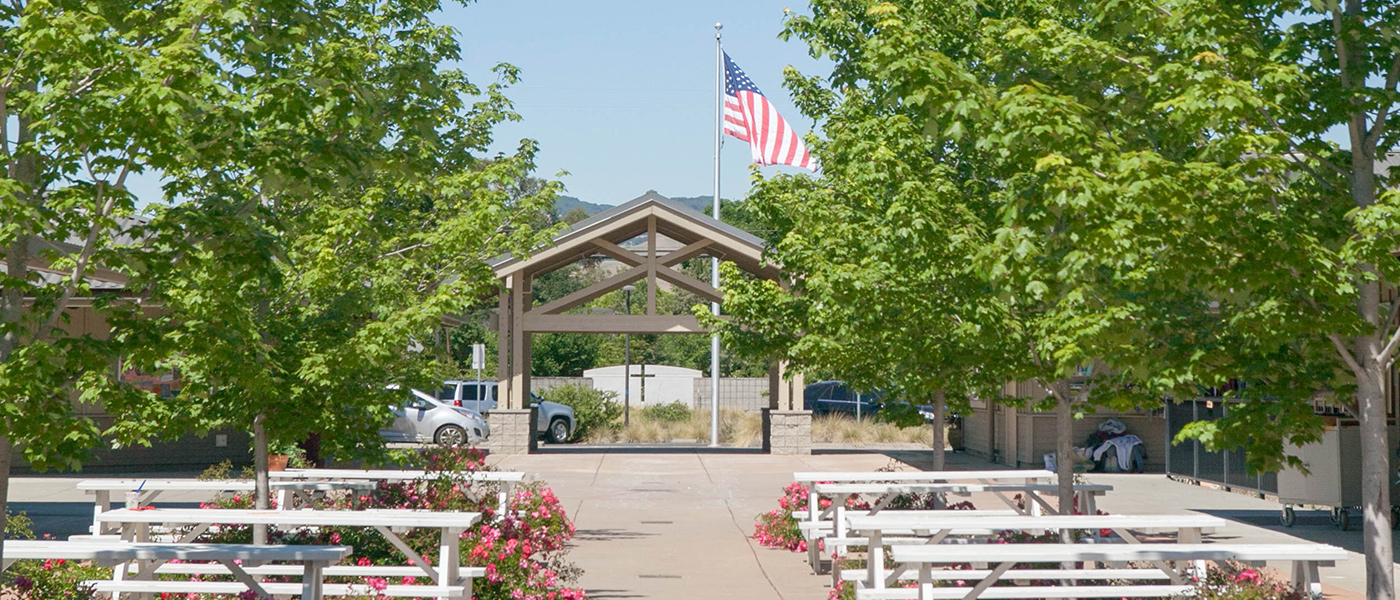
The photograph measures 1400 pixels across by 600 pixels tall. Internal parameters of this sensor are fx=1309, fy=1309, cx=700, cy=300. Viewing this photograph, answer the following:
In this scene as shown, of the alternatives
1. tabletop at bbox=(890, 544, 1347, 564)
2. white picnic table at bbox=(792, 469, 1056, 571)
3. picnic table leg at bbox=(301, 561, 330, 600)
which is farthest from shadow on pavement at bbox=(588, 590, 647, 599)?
tabletop at bbox=(890, 544, 1347, 564)

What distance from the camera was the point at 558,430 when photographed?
1385 inches

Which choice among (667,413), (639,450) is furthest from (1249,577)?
(667,413)

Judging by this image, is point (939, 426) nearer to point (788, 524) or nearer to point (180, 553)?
point (788, 524)

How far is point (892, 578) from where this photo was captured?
8.49 m

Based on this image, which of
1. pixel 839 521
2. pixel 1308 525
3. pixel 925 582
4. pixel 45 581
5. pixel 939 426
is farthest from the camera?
pixel 1308 525

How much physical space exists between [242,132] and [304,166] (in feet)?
1.25

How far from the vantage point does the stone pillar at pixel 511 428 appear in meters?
29.6

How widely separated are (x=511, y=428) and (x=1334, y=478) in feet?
60.0

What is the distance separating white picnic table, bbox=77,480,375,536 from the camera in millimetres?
11125

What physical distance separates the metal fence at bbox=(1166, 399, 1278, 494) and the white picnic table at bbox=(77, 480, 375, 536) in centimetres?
1290

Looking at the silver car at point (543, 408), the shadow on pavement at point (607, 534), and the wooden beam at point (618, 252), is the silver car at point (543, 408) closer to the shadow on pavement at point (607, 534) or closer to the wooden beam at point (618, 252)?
the wooden beam at point (618, 252)

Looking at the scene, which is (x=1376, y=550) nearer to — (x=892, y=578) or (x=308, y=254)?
(x=892, y=578)

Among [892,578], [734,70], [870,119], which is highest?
[734,70]

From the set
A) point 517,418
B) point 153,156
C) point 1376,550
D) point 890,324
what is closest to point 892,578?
point 1376,550
